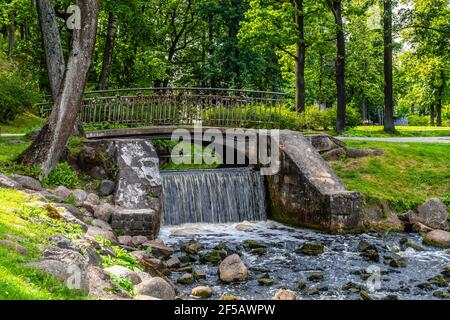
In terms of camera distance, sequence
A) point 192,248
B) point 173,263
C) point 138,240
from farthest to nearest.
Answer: point 192,248 < point 138,240 < point 173,263

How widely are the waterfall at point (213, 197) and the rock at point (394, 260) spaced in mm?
5183

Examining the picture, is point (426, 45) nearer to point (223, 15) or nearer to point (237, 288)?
point (223, 15)

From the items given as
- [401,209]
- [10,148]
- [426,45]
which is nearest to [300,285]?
[401,209]

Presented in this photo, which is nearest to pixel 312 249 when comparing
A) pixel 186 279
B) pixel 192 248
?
pixel 192 248

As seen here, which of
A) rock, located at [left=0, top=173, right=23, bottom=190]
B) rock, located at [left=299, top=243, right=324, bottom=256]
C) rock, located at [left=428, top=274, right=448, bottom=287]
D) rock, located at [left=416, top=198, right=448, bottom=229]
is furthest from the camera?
rock, located at [left=416, top=198, right=448, bottom=229]

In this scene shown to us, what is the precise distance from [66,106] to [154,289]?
763 cm

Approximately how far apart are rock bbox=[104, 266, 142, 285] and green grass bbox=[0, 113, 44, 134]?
52.9 ft

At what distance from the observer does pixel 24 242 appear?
6168mm

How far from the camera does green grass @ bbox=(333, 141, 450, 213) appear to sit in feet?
44.7

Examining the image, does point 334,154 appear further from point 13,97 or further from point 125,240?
point 13,97

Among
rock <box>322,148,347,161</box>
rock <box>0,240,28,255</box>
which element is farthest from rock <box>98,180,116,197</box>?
rock <box>322,148,347,161</box>

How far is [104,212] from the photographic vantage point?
11.2 metres

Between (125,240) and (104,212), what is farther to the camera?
(104,212)

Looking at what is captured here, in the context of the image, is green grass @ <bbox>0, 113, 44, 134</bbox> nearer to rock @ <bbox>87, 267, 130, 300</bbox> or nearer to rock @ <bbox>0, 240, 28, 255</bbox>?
rock @ <bbox>0, 240, 28, 255</bbox>
